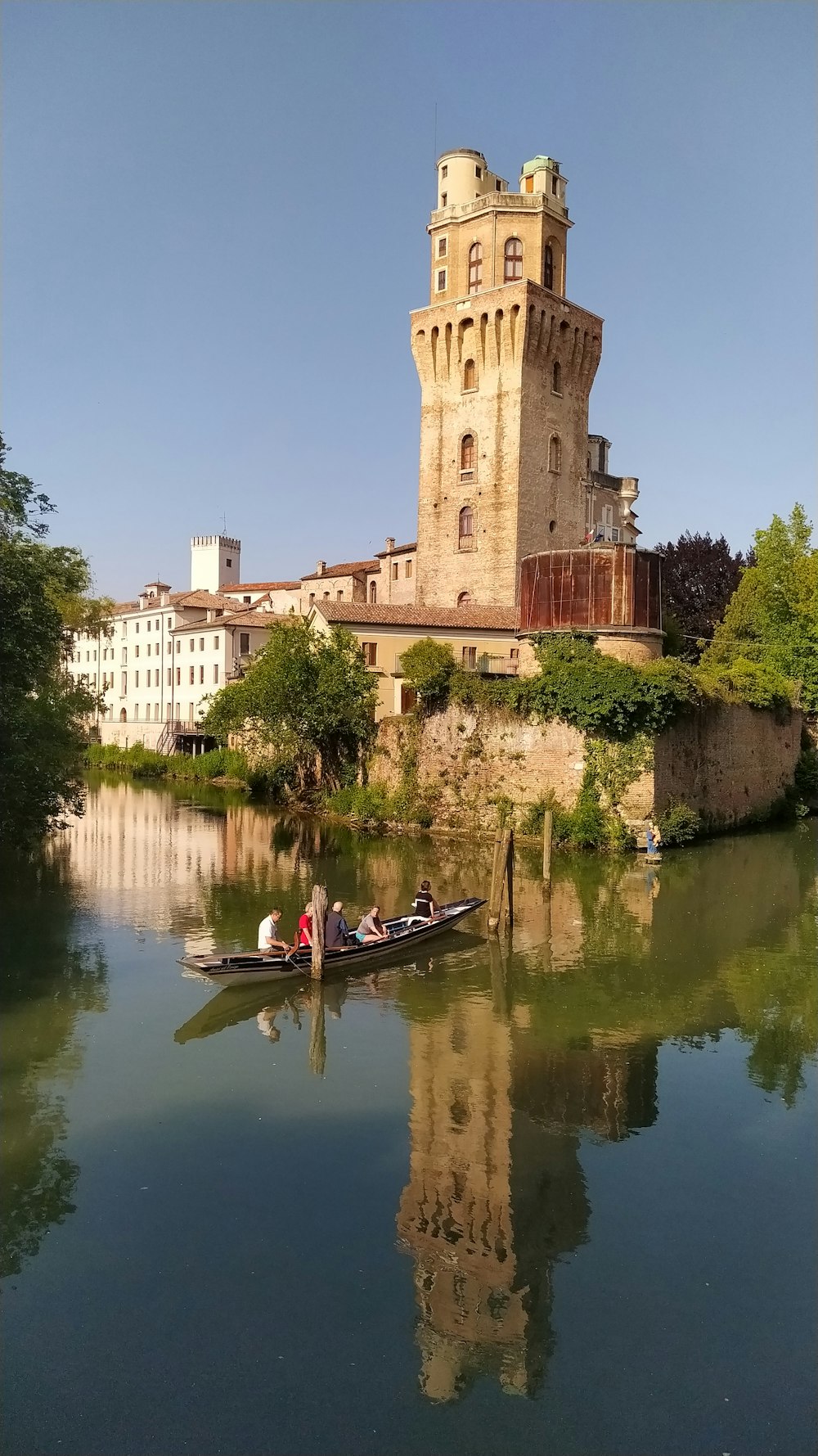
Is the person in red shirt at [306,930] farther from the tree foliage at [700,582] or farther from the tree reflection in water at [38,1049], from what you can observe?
the tree foliage at [700,582]

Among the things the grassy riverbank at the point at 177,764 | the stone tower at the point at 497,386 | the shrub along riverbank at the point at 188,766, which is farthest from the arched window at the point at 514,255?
the grassy riverbank at the point at 177,764

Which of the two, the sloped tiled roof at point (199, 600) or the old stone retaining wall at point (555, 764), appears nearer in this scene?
the old stone retaining wall at point (555, 764)

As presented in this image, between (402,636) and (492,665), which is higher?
(402,636)

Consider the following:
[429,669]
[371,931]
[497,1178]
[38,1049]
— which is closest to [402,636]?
[429,669]

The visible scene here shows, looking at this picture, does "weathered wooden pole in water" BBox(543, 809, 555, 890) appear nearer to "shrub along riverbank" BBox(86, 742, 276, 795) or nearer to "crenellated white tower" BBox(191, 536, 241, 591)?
"shrub along riverbank" BBox(86, 742, 276, 795)

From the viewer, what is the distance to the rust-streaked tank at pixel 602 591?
31.2 metres

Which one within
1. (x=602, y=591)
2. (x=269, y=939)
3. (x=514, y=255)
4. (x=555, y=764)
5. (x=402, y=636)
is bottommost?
(x=269, y=939)

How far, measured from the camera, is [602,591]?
31344 mm

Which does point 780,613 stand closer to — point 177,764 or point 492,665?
point 492,665

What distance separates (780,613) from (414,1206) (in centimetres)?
4065

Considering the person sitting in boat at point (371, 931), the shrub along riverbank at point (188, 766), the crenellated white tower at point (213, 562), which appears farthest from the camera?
the crenellated white tower at point (213, 562)

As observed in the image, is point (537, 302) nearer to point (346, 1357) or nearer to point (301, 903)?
Result: point (301, 903)

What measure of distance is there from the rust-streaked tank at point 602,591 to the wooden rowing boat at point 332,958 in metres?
14.2

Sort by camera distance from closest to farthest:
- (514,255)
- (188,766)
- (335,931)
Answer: (335,931), (514,255), (188,766)
